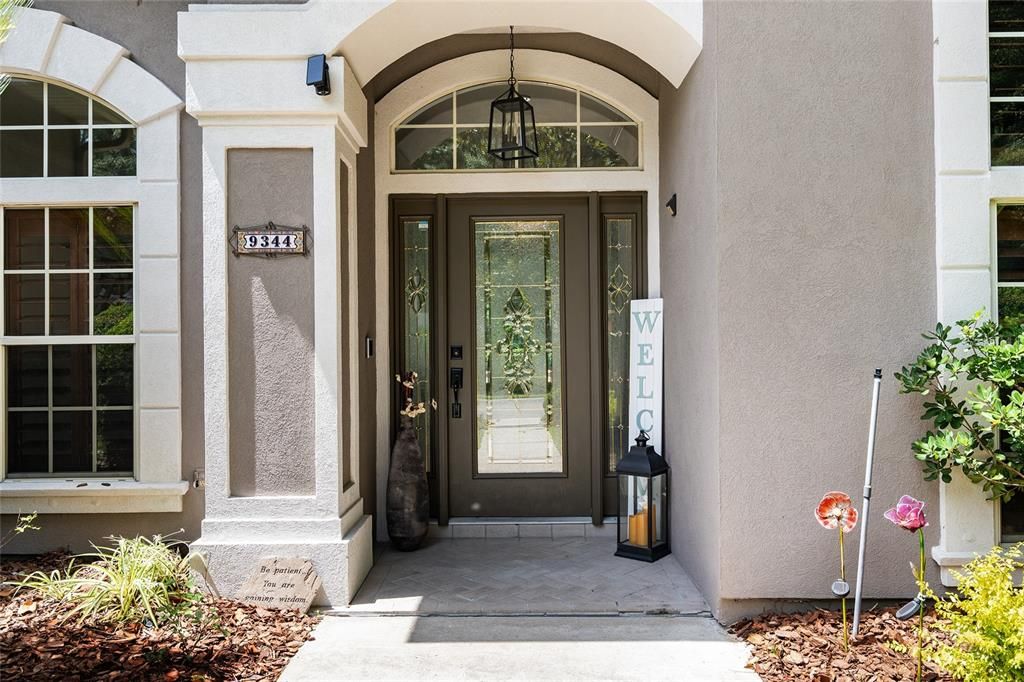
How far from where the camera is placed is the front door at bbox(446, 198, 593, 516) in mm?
5301

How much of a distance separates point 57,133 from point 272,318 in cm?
193

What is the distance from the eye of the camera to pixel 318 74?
12.6ft

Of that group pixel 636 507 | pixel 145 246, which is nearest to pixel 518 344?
pixel 636 507

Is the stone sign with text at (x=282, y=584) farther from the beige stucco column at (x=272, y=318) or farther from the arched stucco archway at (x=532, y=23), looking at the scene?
the arched stucco archway at (x=532, y=23)

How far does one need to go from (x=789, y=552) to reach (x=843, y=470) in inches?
19.3

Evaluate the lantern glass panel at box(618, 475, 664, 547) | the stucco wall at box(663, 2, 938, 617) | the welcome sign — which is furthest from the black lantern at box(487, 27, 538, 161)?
the lantern glass panel at box(618, 475, 664, 547)

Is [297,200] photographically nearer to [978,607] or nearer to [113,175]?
[113,175]

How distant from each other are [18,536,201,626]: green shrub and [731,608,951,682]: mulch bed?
108 inches

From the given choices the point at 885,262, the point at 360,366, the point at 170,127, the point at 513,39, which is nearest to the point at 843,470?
the point at 885,262

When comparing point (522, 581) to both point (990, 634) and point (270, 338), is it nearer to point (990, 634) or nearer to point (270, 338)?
point (270, 338)

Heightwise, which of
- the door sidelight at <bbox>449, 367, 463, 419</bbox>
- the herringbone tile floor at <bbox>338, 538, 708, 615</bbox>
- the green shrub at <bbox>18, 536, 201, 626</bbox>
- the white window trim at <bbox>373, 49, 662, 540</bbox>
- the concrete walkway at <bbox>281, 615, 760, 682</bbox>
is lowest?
the concrete walkway at <bbox>281, 615, 760, 682</bbox>

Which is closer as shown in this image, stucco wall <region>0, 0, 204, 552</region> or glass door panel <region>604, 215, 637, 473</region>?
stucco wall <region>0, 0, 204, 552</region>

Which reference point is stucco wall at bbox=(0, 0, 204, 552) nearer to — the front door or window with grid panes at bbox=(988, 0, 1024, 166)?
the front door

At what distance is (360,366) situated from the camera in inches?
181
